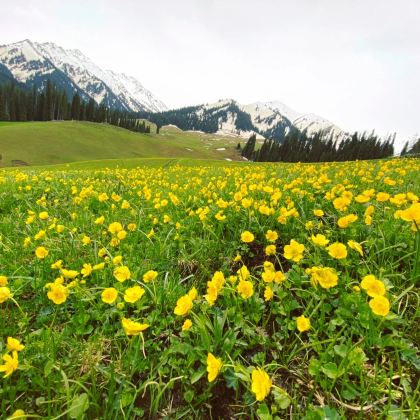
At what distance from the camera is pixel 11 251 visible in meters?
3.70

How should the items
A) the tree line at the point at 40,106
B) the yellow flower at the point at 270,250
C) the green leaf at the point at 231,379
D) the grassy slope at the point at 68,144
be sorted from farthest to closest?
the tree line at the point at 40,106
the grassy slope at the point at 68,144
the yellow flower at the point at 270,250
the green leaf at the point at 231,379

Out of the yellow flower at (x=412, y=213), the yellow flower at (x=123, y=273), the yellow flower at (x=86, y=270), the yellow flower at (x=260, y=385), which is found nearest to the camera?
the yellow flower at (x=260, y=385)

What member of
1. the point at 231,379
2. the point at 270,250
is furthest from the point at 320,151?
the point at 231,379

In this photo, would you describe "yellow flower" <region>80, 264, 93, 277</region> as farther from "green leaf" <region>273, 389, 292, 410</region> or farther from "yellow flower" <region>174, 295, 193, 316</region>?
"green leaf" <region>273, 389, 292, 410</region>

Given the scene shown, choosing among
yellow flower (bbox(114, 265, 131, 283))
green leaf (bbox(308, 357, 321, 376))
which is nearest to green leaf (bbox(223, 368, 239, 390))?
green leaf (bbox(308, 357, 321, 376))

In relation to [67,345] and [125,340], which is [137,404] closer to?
[125,340]

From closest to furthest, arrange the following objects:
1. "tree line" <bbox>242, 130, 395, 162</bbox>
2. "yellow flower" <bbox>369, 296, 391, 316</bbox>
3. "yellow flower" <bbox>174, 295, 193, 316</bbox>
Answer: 1. "yellow flower" <bbox>369, 296, 391, 316</bbox>
2. "yellow flower" <bbox>174, 295, 193, 316</bbox>
3. "tree line" <bbox>242, 130, 395, 162</bbox>

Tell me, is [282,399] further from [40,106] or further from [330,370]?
[40,106]

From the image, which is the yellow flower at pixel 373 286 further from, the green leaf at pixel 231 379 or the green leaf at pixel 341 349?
the green leaf at pixel 231 379

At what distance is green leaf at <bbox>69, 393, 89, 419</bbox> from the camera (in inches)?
68.8

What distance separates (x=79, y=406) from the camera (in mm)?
1765

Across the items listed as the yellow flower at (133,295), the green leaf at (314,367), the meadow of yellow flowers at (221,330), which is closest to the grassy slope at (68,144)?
the meadow of yellow flowers at (221,330)

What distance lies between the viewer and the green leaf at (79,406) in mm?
1748

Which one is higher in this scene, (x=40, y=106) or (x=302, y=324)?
(x=40, y=106)
